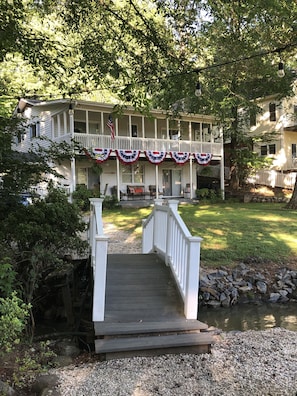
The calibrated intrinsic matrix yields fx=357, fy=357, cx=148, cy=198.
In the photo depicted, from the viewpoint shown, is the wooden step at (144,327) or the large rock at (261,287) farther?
the large rock at (261,287)

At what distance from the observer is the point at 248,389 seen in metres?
3.37

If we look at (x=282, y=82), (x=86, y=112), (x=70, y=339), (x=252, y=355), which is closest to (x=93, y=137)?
Result: (x=86, y=112)

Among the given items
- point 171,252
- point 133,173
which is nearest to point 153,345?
point 171,252

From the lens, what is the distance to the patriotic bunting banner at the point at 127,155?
19.8 metres

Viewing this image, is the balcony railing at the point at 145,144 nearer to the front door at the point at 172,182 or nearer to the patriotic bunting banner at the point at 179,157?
the patriotic bunting banner at the point at 179,157

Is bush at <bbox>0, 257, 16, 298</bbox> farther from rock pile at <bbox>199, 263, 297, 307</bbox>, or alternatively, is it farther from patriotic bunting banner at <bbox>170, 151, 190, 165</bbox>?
patriotic bunting banner at <bbox>170, 151, 190, 165</bbox>

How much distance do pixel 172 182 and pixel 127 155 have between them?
5.33 m

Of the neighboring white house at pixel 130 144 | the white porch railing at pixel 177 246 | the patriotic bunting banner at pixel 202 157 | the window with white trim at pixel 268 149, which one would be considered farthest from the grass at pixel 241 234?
the window with white trim at pixel 268 149

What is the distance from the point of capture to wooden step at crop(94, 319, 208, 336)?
4.39 m

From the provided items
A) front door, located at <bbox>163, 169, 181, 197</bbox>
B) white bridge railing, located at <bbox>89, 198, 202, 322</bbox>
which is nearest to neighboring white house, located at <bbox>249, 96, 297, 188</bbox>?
front door, located at <bbox>163, 169, 181, 197</bbox>

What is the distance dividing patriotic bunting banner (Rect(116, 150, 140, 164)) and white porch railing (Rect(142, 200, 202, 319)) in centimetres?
1203

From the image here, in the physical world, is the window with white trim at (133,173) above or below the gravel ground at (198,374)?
above

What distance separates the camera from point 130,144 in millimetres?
20406

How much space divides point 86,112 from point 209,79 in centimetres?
875
